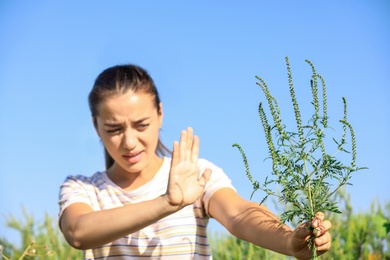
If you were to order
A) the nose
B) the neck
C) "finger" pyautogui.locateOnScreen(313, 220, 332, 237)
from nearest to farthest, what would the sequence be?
"finger" pyautogui.locateOnScreen(313, 220, 332, 237) < the nose < the neck

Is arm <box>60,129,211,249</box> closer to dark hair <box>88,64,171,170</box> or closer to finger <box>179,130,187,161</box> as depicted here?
finger <box>179,130,187,161</box>

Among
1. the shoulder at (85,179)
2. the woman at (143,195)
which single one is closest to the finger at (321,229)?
the woman at (143,195)

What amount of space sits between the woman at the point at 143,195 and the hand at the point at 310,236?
0.58 feet

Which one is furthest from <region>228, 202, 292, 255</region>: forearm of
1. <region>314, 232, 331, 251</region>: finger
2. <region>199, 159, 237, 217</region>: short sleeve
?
<region>199, 159, 237, 217</region>: short sleeve

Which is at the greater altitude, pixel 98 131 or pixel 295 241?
pixel 98 131

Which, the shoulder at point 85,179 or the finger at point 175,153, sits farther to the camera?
the shoulder at point 85,179

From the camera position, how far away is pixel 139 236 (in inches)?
120

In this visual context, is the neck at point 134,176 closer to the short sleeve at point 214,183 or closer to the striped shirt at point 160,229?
the striped shirt at point 160,229

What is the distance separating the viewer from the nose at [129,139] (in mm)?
2832

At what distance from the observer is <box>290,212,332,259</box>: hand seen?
176 cm

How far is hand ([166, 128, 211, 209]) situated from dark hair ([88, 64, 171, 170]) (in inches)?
21.6

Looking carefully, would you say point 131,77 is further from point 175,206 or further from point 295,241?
point 295,241

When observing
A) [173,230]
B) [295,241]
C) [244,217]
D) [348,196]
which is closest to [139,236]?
[173,230]

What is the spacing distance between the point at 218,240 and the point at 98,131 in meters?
1.72
